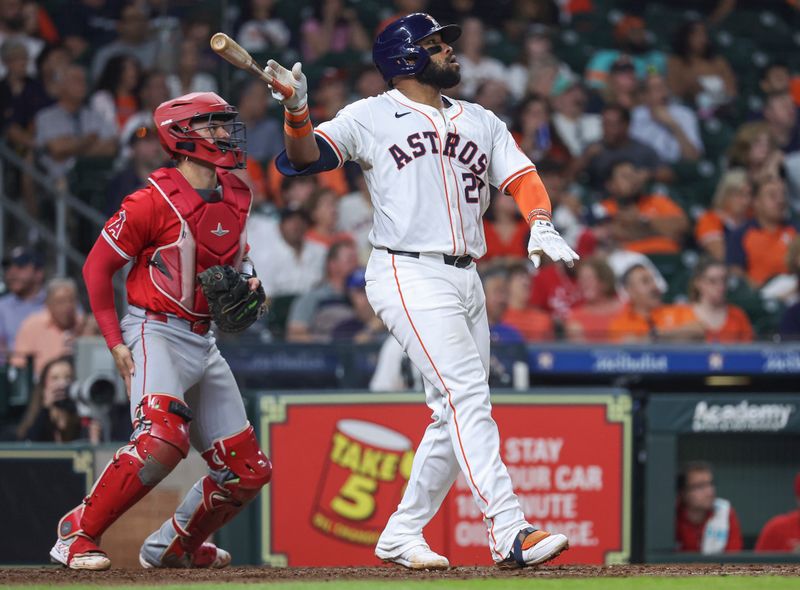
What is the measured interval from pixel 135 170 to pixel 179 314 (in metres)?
4.74

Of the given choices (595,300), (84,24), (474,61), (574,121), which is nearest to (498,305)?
(595,300)

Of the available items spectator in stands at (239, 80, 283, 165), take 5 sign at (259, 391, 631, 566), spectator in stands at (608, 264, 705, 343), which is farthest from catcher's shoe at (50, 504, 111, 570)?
spectator in stands at (239, 80, 283, 165)

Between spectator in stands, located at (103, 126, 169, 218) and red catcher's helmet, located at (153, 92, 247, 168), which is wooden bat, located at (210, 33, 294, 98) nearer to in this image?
red catcher's helmet, located at (153, 92, 247, 168)

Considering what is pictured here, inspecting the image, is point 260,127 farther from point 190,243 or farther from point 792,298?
point 190,243

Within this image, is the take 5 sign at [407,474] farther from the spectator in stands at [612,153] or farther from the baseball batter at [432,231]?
the spectator in stands at [612,153]

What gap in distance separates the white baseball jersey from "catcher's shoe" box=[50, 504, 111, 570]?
4.75 ft

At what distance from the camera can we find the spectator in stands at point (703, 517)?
7.54 metres

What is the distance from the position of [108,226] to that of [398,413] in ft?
8.57

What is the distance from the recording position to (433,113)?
203 inches

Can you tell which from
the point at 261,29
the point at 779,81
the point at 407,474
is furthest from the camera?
the point at 779,81

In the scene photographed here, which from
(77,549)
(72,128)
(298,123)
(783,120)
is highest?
(783,120)

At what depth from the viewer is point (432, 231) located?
16.6ft

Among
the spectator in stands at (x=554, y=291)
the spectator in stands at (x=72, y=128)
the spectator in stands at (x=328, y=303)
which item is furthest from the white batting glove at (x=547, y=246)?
the spectator in stands at (x=72, y=128)

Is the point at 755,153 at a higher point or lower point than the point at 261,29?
lower
